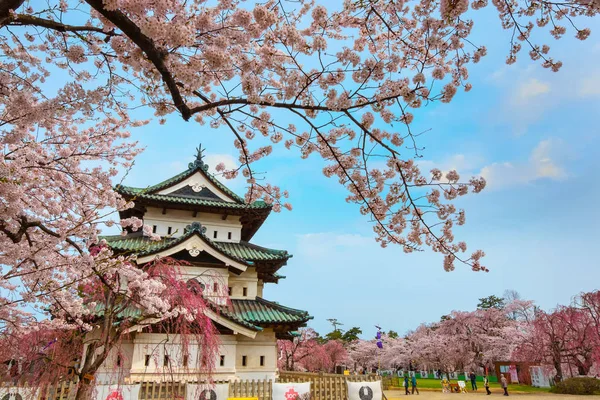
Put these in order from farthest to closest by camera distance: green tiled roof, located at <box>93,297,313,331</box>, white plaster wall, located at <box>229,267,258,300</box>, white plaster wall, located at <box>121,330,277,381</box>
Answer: white plaster wall, located at <box>229,267,258,300</box>
green tiled roof, located at <box>93,297,313,331</box>
white plaster wall, located at <box>121,330,277,381</box>

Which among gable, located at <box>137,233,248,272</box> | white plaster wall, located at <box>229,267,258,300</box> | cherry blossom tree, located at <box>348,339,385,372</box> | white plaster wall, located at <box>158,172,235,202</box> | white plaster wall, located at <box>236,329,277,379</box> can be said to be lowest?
cherry blossom tree, located at <box>348,339,385,372</box>

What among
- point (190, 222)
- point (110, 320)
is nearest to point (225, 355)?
point (190, 222)

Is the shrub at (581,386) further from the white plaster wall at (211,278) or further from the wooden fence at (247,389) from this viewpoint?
the white plaster wall at (211,278)

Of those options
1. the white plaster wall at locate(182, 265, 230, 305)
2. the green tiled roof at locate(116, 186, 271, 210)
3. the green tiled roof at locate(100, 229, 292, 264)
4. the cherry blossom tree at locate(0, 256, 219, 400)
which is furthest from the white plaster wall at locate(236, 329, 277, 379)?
the green tiled roof at locate(116, 186, 271, 210)

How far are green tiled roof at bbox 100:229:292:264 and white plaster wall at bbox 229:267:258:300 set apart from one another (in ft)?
2.31

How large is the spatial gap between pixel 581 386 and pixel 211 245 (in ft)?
79.2

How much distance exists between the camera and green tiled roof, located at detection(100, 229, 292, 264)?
13227 mm

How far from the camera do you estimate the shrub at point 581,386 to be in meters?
22.4

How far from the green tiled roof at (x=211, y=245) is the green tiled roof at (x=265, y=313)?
5.52 feet

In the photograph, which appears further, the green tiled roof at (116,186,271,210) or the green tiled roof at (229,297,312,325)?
the green tiled roof at (116,186,271,210)

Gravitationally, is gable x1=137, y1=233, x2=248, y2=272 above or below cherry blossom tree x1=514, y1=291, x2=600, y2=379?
above

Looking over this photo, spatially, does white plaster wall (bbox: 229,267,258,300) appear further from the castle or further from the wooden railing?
the wooden railing

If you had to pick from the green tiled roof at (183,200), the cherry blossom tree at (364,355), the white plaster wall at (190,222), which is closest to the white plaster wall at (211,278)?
the white plaster wall at (190,222)

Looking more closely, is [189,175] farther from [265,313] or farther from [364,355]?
[364,355]
